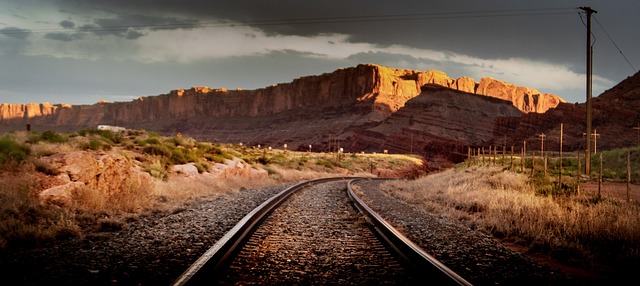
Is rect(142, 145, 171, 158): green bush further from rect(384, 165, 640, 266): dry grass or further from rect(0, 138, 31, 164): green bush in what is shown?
rect(384, 165, 640, 266): dry grass

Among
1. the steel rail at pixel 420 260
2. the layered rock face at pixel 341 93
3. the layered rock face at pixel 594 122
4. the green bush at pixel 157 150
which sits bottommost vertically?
the steel rail at pixel 420 260

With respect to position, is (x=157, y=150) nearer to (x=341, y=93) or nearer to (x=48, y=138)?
(x=48, y=138)

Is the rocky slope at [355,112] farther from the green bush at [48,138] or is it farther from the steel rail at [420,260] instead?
the steel rail at [420,260]

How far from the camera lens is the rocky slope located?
121875mm

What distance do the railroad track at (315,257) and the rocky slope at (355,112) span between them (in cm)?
10655

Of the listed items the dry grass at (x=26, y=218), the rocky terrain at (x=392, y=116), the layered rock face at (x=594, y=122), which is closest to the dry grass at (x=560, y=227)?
the dry grass at (x=26, y=218)

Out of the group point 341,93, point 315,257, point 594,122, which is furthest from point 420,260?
point 341,93

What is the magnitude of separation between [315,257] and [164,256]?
1.82 metres

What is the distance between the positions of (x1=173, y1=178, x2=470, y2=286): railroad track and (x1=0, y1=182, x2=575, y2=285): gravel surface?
1.20ft

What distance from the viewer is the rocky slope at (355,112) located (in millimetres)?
121875

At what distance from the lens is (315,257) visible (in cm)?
543

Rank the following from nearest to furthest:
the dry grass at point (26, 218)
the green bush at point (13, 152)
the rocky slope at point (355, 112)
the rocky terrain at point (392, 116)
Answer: the dry grass at point (26, 218) → the green bush at point (13, 152) → the rocky terrain at point (392, 116) → the rocky slope at point (355, 112)

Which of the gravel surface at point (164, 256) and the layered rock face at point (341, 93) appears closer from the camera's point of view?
the gravel surface at point (164, 256)

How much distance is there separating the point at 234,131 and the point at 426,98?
7079 centimetres
